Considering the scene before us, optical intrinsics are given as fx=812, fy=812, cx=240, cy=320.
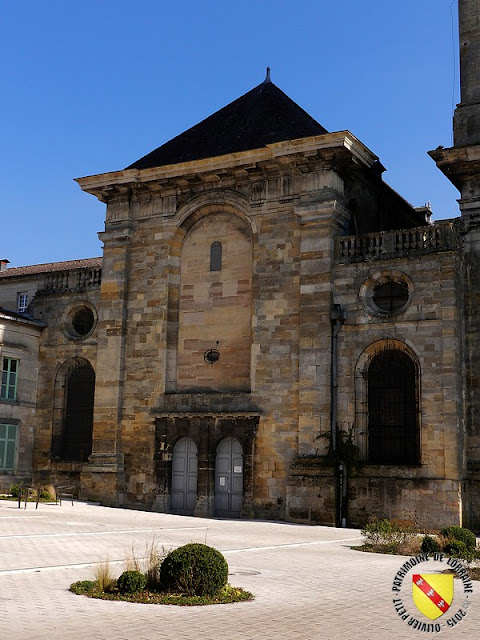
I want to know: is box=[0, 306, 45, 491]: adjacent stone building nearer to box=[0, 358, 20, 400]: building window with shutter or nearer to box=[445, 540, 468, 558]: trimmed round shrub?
box=[0, 358, 20, 400]: building window with shutter

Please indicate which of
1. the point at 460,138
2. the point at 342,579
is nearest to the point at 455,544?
the point at 342,579

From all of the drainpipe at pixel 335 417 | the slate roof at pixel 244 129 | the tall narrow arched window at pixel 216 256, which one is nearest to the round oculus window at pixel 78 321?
the tall narrow arched window at pixel 216 256

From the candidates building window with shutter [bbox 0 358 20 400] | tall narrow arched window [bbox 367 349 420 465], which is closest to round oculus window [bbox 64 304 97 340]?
building window with shutter [bbox 0 358 20 400]

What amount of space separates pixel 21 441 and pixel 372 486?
45.2 feet

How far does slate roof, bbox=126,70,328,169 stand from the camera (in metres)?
28.4

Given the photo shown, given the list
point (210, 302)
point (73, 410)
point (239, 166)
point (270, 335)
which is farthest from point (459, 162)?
point (73, 410)

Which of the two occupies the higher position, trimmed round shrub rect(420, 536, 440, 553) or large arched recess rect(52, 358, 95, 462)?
large arched recess rect(52, 358, 95, 462)

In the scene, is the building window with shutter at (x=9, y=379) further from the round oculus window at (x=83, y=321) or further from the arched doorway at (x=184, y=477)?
the arched doorway at (x=184, y=477)

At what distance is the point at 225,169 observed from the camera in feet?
90.9

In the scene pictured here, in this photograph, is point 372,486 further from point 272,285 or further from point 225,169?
point 225,169

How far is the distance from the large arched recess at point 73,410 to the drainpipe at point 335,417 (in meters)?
10.0

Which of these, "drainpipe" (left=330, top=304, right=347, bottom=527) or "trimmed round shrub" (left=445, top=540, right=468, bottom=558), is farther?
"drainpipe" (left=330, top=304, right=347, bottom=527)

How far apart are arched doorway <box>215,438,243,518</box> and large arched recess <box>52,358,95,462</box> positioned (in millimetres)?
6017

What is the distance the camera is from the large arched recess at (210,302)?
2730cm
